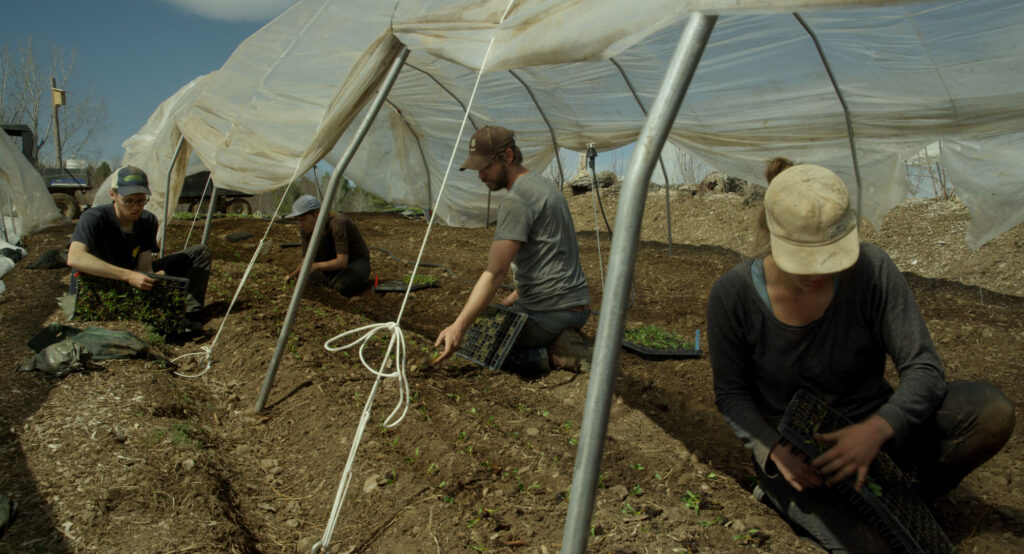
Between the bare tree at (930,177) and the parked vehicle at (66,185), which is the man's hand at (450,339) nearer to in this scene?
the bare tree at (930,177)

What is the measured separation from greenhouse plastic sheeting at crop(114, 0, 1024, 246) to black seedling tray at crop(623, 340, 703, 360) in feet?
5.87

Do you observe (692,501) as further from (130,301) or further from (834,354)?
(130,301)

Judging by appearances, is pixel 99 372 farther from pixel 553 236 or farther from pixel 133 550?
pixel 553 236

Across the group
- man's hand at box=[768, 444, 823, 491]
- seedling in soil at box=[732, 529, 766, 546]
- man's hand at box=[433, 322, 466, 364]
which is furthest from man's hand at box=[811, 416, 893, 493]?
man's hand at box=[433, 322, 466, 364]

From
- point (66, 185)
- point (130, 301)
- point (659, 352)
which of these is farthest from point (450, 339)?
point (66, 185)

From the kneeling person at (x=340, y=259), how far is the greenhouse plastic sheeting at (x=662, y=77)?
1257 mm

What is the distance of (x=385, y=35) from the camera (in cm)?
328

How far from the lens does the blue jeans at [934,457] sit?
2.00 metres

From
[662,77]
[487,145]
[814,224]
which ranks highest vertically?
[662,77]

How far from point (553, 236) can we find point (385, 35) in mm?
1492

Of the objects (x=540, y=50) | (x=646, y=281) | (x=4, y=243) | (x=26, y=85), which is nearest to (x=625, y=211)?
(x=540, y=50)

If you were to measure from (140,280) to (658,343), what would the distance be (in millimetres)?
3923

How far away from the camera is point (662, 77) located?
4.22 m

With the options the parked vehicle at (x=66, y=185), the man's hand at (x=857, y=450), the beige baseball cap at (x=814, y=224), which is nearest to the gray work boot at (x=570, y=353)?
the man's hand at (x=857, y=450)
